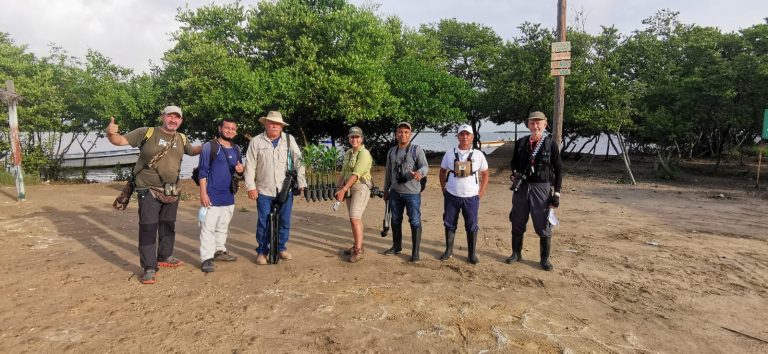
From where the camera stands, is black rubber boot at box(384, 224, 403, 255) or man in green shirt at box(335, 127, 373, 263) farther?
black rubber boot at box(384, 224, 403, 255)

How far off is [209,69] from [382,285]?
1125 centimetres

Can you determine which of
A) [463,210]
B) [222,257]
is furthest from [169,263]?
[463,210]

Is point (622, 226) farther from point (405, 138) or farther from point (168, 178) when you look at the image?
point (168, 178)

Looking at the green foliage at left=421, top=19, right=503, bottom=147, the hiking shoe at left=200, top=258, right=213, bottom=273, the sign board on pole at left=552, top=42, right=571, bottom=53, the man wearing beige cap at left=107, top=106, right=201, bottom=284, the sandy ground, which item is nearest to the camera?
the sandy ground

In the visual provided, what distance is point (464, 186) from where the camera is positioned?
5.16m

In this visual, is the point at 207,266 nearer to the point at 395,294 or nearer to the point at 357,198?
the point at 357,198

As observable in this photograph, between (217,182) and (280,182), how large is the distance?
2.29ft

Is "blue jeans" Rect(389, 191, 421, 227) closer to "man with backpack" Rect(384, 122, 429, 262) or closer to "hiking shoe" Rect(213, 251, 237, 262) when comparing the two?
"man with backpack" Rect(384, 122, 429, 262)

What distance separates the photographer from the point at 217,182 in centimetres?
481

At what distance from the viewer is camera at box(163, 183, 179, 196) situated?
459 centimetres

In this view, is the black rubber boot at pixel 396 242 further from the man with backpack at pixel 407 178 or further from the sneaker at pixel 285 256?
the sneaker at pixel 285 256

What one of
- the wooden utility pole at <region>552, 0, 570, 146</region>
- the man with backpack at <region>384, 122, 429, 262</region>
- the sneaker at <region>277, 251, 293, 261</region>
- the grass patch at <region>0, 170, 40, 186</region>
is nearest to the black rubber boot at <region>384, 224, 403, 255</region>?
the man with backpack at <region>384, 122, 429, 262</region>

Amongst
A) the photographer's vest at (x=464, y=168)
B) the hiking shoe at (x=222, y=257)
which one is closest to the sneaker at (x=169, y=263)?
the hiking shoe at (x=222, y=257)

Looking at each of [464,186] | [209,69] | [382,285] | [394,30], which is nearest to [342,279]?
[382,285]
